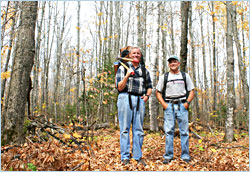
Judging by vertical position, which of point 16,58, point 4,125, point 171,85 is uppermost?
point 16,58

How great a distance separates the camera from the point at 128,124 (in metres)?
3.59

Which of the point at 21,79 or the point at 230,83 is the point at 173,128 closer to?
the point at 230,83

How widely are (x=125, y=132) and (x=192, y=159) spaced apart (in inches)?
59.8

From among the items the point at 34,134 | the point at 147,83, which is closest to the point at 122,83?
the point at 147,83

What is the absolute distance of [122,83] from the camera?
355 cm

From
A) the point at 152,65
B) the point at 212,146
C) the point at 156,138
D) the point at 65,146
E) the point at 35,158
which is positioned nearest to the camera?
the point at 35,158

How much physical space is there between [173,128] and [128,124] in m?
0.91

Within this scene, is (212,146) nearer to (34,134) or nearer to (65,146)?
(65,146)

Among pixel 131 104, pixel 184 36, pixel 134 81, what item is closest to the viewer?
pixel 131 104

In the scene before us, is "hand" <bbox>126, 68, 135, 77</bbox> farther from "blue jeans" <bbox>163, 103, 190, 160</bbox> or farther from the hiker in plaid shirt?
"blue jeans" <bbox>163, 103, 190, 160</bbox>

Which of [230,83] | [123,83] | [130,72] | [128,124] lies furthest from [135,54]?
[230,83]


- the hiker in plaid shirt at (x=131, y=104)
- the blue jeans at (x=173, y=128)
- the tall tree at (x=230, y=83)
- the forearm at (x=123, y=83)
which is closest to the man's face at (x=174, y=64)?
the hiker in plaid shirt at (x=131, y=104)

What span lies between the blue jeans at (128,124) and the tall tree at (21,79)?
2092mm

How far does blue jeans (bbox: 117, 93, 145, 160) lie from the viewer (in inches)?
139
